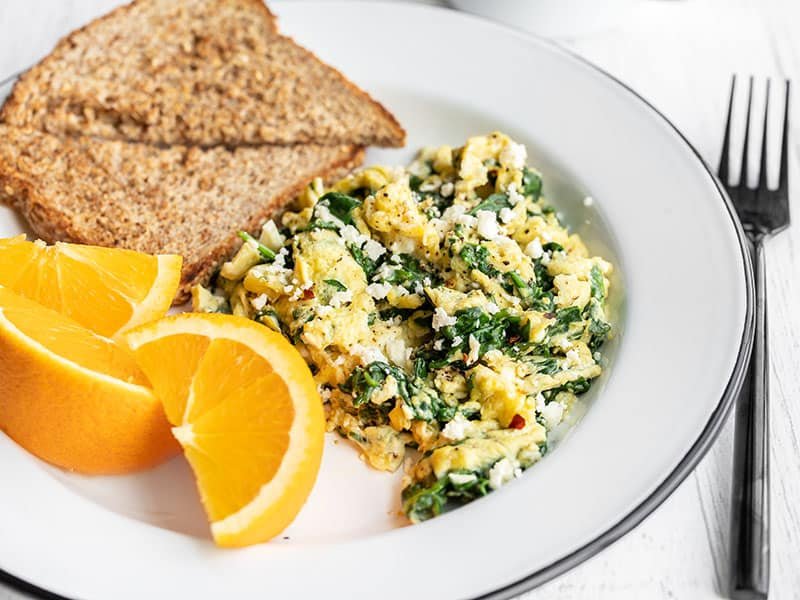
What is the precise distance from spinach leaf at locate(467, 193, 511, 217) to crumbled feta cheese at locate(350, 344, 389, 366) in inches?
22.1

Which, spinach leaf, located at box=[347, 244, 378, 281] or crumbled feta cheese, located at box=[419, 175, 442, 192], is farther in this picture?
crumbled feta cheese, located at box=[419, 175, 442, 192]

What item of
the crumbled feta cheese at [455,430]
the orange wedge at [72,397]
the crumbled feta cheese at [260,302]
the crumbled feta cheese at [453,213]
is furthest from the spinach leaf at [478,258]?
the orange wedge at [72,397]

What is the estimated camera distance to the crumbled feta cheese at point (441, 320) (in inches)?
89.0

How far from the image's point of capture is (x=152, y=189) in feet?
9.30

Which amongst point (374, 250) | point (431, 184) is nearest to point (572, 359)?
point (374, 250)

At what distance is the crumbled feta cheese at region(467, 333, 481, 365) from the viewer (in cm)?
223

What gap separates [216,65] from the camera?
123 inches

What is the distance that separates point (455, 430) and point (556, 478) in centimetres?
27

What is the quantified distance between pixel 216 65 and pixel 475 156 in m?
1.09

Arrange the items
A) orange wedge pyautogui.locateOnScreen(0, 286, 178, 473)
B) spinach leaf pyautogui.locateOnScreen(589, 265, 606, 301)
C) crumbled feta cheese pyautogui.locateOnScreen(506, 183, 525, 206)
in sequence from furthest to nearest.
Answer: crumbled feta cheese pyautogui.locateOnScreen(506, 183, 525, 206) → spinach leaf pyautogui.locateOnScreen(589, 265, 606, 301) → orange wedge pyautogui.locateOnScreen(0, 286, 178, 473)

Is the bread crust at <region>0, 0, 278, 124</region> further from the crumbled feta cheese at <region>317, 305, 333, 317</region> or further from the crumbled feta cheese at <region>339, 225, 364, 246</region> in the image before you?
the crumbled feta cheese at <region>317, 305, 333, 317</region>

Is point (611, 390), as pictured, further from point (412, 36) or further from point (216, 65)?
point (216, 65)

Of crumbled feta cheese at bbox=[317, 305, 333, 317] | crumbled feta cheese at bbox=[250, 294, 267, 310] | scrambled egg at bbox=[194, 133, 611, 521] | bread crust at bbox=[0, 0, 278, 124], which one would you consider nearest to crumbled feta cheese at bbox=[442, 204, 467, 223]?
scrambled egg at bbox=[194, 133, 611, 521]

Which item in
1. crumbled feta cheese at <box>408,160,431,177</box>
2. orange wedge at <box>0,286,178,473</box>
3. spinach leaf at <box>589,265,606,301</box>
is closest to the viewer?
orange wedge at <box>0,286,178,473</box>
